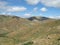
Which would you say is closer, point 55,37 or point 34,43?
point 34,43

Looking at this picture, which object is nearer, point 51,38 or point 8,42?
point 51,38

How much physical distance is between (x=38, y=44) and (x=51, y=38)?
29.8 ft

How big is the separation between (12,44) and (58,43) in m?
28.9

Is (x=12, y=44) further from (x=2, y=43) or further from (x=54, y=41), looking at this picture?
(x=54, y=41)

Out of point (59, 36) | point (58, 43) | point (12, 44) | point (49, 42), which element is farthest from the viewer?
point (12, 44)

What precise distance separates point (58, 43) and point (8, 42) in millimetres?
33674

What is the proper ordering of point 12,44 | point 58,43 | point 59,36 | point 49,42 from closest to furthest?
point 58,43
point 49,42
point 59,36
point 12,44

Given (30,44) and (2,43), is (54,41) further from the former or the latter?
(2,43)

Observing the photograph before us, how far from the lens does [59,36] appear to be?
68.9m

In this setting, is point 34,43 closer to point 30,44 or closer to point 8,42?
point 30,44

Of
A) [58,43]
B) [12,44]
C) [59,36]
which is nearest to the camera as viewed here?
[58,43]

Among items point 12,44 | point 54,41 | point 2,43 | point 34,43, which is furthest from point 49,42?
point 2,43

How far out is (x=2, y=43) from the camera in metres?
82.8

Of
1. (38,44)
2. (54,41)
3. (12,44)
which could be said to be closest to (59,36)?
(54,41)
